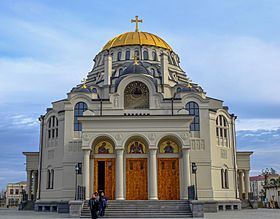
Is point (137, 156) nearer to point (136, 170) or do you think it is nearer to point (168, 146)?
point (136, 170)

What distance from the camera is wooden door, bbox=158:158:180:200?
29.3 m

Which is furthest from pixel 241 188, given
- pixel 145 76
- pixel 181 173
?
pixel 145 76

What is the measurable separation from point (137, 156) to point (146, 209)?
557 centimetres

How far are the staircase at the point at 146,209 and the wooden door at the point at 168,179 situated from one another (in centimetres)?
362

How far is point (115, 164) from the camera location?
29.1 meters

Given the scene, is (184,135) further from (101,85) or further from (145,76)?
(101,85)

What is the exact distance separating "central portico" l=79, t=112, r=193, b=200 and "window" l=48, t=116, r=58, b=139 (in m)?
6.78

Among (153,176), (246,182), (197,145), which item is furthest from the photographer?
(246,182)

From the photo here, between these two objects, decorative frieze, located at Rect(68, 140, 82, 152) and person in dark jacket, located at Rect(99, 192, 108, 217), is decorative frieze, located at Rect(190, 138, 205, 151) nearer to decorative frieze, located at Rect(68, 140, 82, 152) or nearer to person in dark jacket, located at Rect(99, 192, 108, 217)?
decorative frieze, located at Rect(68, 140, 82, 152)

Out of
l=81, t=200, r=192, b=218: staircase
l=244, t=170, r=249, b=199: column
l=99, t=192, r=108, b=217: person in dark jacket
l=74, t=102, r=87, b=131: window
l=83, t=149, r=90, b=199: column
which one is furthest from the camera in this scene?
l=244, t=170, r=249, b=199: column

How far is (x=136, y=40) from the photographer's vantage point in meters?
44.2

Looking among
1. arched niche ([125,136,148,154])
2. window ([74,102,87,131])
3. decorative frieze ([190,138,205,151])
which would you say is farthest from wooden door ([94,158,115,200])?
decorative frieze ([190,138,205,151])

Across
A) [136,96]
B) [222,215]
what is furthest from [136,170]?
[222,215]

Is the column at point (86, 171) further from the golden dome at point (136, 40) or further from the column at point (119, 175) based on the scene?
the golden dome at point (136, 40)
